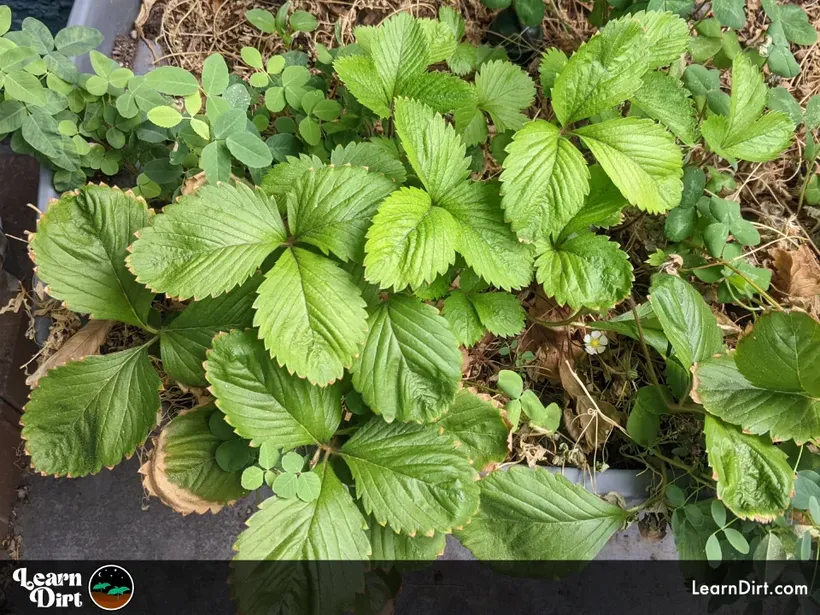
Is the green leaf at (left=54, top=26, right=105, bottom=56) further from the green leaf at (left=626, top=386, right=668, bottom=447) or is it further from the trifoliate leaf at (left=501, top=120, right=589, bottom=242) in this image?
the green leaf at (left=626, top=386, right=668, bottom=447)

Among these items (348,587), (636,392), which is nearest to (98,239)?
(348,587)

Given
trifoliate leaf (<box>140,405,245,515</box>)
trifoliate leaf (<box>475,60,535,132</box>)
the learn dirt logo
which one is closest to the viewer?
trifoliate leaf (<box>140,405,245,515</box>)

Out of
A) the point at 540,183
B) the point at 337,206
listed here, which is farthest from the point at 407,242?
the point at 540,183

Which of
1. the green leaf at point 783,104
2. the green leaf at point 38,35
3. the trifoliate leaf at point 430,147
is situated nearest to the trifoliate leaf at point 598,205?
the trifoliate leaf at point 430,147

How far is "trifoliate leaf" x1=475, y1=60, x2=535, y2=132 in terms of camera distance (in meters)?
1.17

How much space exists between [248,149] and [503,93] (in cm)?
52

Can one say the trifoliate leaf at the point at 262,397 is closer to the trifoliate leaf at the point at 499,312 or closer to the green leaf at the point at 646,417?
the trifoliate leaf at the point at 499,312

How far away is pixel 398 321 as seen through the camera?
A: 94 centimetres

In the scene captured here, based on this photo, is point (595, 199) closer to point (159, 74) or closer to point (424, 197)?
point (424, 197)

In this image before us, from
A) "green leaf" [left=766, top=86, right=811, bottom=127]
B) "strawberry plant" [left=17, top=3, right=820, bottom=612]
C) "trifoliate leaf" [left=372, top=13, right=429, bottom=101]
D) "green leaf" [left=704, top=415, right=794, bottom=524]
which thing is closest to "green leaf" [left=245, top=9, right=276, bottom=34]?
"strawberry plant" [left=17, top=3, right=820, bottom=612]

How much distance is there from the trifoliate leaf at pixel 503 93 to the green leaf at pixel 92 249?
2.18ft

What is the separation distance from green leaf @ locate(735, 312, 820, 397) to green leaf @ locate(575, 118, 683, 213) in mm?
250

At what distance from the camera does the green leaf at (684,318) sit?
1.01 metres

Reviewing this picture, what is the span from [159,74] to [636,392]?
103cm
